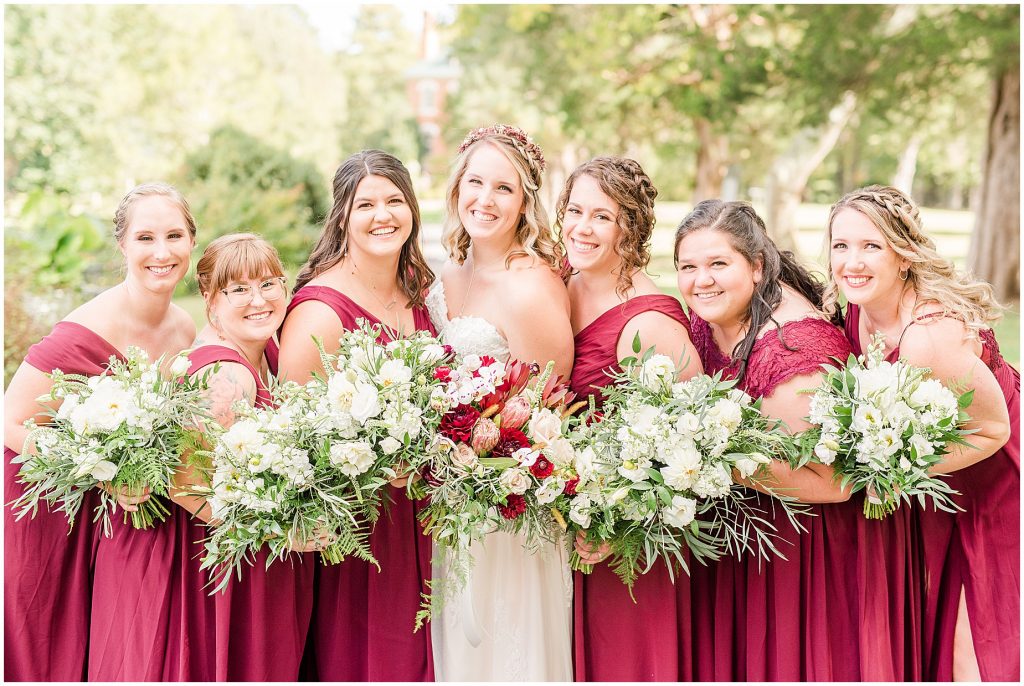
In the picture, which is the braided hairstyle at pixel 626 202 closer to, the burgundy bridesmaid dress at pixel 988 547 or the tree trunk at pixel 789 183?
the burgundy bridesmaid dress at pixel 988 547

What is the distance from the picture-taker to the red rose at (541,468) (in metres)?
3.52

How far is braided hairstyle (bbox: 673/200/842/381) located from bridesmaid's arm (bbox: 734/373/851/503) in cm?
24

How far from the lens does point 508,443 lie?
359cm

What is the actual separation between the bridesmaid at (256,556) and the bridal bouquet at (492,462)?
0.55 m

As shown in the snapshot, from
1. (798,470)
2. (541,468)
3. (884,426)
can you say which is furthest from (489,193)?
(884,426)

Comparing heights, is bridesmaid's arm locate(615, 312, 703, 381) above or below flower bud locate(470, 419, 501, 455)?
above

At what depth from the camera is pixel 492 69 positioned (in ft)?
124

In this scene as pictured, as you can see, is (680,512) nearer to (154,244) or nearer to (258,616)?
(258,616)

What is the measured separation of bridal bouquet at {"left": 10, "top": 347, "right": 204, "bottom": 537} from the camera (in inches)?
138

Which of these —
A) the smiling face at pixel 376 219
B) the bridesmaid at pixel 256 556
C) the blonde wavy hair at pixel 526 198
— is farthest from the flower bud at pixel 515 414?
the smiling face at pixel 376 219

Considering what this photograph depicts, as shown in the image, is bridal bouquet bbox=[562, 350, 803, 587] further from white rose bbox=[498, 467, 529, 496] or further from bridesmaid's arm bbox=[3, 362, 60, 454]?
bridesmaid's arm bbox=[3, 362, 60, 454]

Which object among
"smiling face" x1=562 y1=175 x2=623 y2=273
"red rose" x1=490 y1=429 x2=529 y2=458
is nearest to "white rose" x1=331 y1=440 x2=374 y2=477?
"red rose" x1=490 y1=429 x2=529 y2=458

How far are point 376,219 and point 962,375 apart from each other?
273 cm

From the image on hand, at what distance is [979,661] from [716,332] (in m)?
1.93
